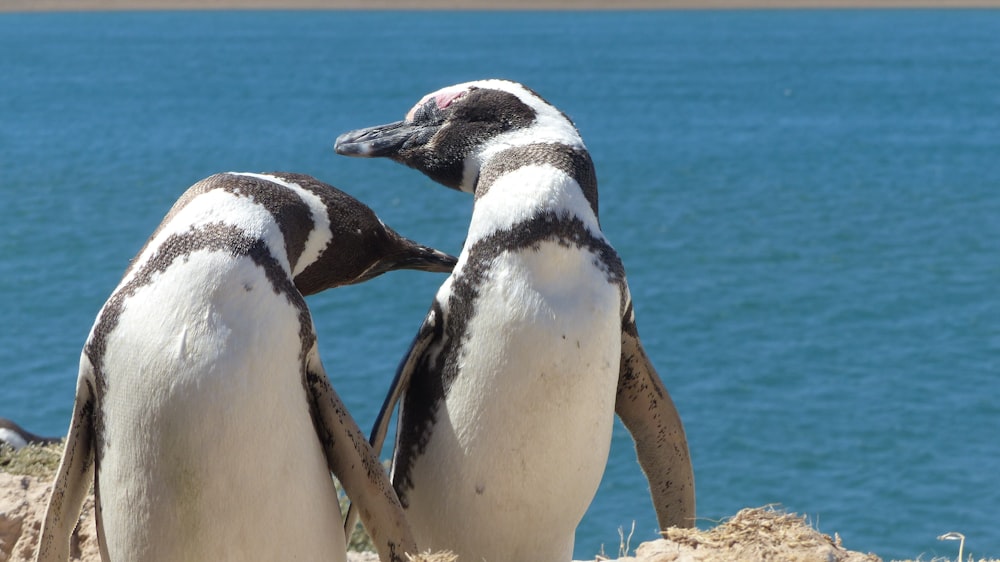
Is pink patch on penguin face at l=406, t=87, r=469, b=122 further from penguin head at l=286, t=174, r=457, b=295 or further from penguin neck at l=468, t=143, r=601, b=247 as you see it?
penguin head at l=286, t=174, r=457, b=295

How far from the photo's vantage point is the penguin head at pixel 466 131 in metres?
3.61

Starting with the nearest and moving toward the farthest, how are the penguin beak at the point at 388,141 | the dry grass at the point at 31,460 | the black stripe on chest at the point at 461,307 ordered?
the black stripe on chest at the point at 461,307
the penguin beak at the point at 388,141
the dry grass at the point at 31,460

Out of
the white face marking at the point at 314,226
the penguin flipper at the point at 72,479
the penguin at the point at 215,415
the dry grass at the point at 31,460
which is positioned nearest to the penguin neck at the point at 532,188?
the white face marking at the point at 314,226

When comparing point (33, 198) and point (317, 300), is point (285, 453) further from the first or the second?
point (33, 198)

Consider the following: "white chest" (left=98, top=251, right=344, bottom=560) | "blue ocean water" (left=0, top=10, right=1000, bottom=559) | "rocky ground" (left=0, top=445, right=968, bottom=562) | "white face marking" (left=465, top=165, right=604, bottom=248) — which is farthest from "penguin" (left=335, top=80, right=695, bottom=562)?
"blue ocean water" (left=0, top=10, right=1000, bottom=559)

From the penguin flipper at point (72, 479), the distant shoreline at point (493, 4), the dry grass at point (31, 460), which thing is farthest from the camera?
the distant shoreline at point (493, 4)

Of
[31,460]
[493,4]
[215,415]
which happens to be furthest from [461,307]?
[493,4]

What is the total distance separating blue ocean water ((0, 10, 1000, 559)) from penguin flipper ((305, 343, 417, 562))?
574 centimetres

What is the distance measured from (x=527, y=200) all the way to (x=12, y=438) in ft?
11.1

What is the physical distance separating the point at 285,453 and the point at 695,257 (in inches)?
665

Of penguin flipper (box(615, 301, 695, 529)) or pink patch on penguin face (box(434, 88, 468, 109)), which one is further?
penguin flipper (box(615, 301, 695, 529))

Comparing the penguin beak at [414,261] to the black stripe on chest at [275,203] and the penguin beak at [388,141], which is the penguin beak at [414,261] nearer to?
the penguin beak at [388,141]

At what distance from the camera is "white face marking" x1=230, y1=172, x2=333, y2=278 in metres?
3.41

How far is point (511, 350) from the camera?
11.1ft
